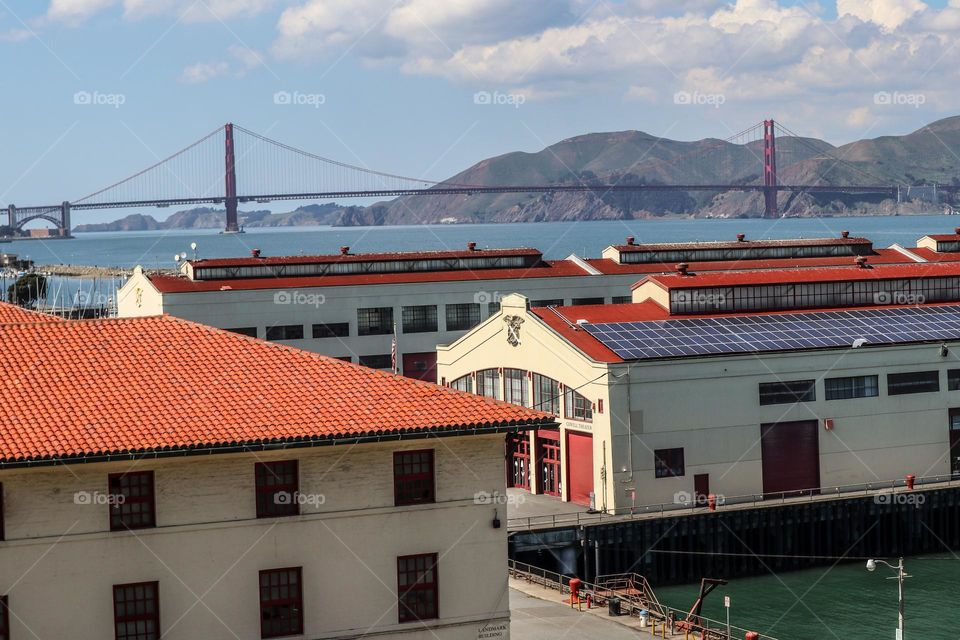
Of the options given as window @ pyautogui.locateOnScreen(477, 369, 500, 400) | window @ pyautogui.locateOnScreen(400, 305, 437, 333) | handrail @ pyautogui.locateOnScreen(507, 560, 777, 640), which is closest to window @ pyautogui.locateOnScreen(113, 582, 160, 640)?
handrail @ pyautogui.locateOnScreen(507, 560, 777, 640)

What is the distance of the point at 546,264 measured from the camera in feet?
315

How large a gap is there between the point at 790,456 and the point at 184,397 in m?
38.1

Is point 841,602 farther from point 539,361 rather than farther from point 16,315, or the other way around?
point 16,315

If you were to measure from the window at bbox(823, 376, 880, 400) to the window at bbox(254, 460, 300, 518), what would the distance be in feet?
125

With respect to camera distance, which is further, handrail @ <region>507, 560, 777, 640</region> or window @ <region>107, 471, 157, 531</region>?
handrail @ <region>507, 560, 777, 640</region>

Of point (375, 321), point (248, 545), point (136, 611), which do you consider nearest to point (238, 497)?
point (248, 545)

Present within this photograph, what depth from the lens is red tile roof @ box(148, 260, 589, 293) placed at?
288ft

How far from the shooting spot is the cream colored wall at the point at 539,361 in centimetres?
5884

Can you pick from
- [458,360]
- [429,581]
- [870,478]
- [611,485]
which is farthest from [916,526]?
[429,581]

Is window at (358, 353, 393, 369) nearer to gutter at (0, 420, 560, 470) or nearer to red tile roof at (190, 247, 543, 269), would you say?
red tile roof at (190, 247, 543, 269)

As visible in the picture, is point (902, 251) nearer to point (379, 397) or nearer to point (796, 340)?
point (796, 340)

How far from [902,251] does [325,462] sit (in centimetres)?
7522

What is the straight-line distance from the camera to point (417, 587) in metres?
28.5

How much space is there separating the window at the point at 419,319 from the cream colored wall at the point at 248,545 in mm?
59900
